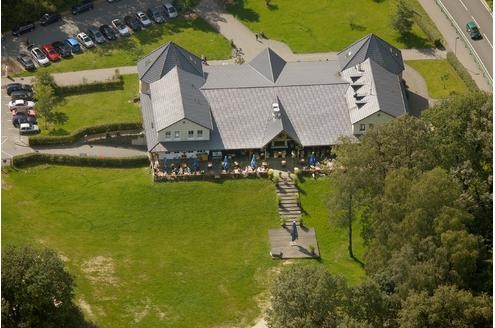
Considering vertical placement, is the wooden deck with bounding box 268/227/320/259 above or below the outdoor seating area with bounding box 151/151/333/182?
below

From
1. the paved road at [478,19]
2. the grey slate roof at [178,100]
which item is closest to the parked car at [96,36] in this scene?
the grey slate roof at [178,100]

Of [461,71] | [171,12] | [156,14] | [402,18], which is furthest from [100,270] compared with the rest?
[402,18]

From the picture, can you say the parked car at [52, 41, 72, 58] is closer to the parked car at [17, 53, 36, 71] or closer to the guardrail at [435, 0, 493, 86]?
the parked car at [17, 53, 36, 71]

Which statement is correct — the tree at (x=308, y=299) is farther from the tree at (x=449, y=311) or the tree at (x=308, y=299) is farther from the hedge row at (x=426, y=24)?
the hedge row at (x=426, y=24)

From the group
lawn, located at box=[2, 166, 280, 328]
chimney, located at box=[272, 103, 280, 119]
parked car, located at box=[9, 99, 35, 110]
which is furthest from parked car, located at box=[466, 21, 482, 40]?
parked car, located at box=[9, 99, 35, 110]

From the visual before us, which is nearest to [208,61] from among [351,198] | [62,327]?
[351,198]
